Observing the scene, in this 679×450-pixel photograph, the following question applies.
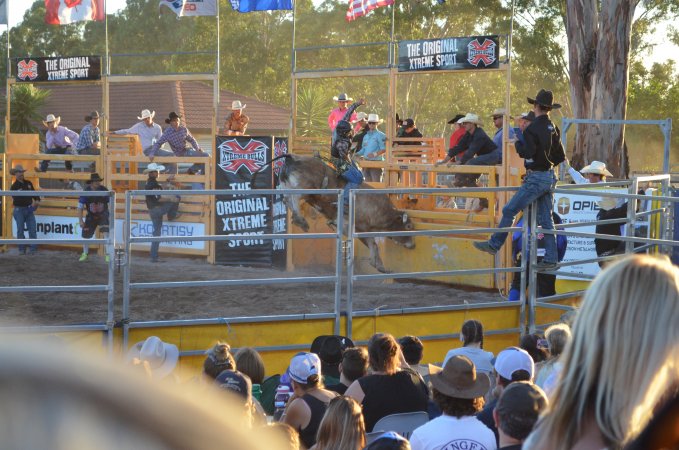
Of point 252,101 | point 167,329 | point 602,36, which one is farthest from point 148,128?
point 252,101

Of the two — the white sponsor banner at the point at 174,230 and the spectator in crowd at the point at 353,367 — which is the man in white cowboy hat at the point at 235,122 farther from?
the spectator in crowd at the point at 353,367

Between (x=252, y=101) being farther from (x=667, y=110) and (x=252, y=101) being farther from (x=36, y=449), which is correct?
(x=36, y=449)

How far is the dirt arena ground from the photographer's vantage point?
10.8m

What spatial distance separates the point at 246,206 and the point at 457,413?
11.6 meters

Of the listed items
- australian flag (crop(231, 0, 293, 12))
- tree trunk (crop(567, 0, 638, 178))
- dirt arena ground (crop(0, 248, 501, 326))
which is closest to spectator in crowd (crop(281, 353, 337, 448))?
dirt arena ground (crop(0, 248, 501, 326))

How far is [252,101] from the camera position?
150 ft

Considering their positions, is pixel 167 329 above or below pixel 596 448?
below

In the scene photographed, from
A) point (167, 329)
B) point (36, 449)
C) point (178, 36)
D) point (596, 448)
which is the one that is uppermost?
point (178, 36)

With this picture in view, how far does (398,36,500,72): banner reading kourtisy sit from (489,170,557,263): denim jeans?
14.5 feet

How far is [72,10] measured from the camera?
63.2 ft

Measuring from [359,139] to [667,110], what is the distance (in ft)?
101

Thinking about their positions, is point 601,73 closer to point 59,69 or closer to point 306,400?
point 59,69

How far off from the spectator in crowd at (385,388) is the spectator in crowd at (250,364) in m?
1.01

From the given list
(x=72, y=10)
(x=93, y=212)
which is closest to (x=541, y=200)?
(x=93, y=212)
